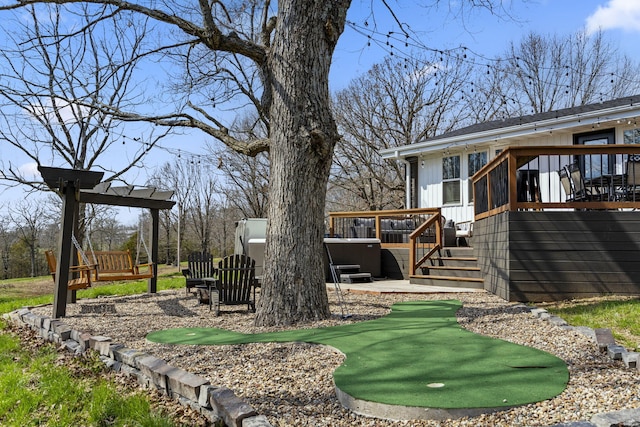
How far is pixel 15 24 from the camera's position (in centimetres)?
1484

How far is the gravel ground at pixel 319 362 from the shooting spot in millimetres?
3045

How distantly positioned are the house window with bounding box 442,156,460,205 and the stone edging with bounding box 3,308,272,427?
10.5 metres

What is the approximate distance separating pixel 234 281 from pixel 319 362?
3409 millimetres

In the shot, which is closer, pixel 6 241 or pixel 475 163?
pixel 475 163

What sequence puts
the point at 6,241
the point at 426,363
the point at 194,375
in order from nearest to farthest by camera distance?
the point at 194,375 < the point at 426,363 < the point at 6,241

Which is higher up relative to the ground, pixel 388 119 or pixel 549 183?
pixel 388 119

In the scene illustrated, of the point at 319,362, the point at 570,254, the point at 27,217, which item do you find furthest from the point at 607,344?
the point at 27,217

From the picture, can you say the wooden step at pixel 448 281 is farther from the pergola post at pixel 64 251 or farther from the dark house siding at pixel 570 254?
the pergola post at pixel 64 251

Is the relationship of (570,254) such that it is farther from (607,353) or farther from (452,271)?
(607,353)

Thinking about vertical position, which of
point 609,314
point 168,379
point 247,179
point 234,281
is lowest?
point 168,379

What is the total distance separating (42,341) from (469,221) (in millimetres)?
10124

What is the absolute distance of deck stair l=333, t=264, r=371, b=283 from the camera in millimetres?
10945

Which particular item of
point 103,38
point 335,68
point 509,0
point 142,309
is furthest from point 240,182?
point 509,0

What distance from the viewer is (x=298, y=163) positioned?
622 centimetres
